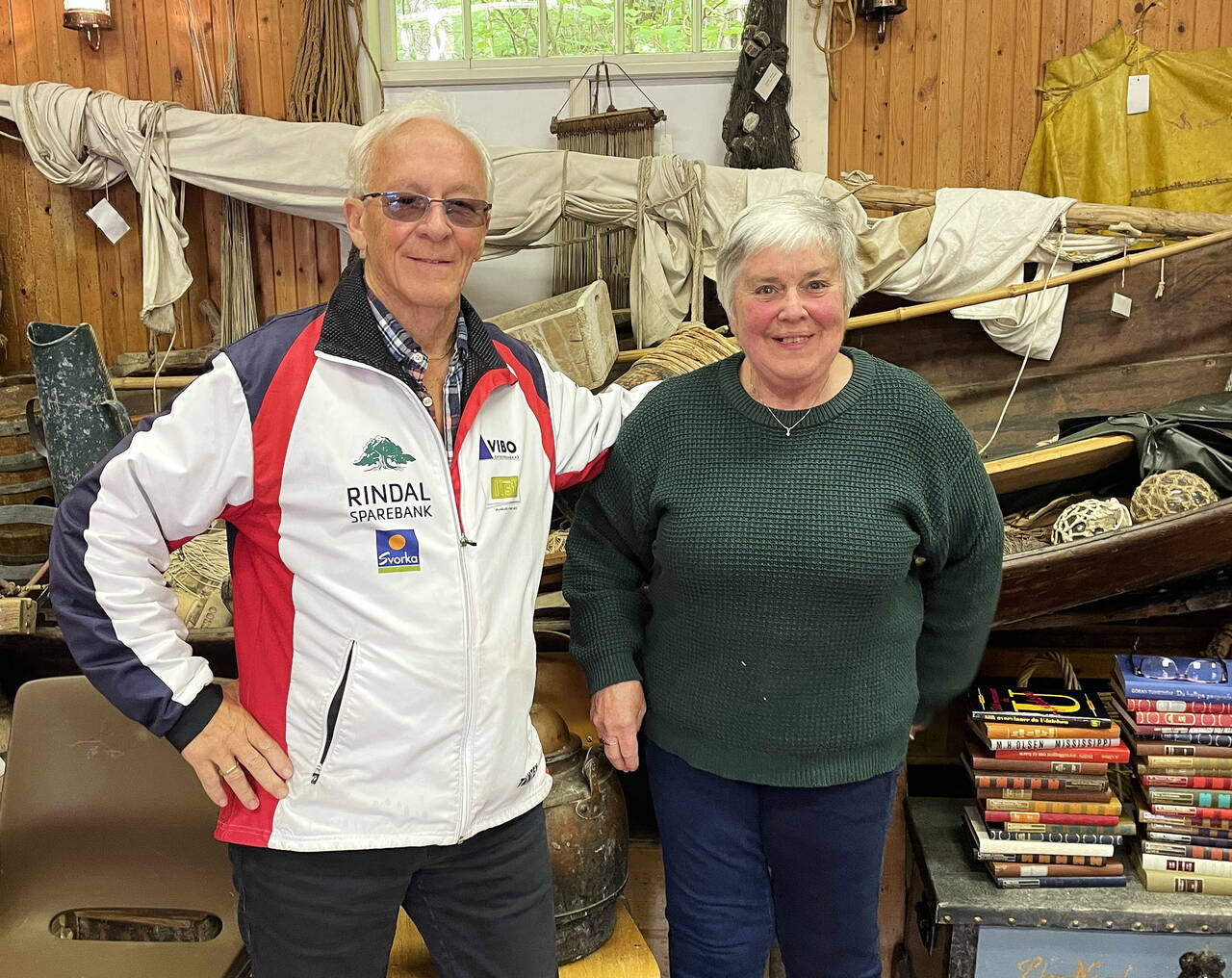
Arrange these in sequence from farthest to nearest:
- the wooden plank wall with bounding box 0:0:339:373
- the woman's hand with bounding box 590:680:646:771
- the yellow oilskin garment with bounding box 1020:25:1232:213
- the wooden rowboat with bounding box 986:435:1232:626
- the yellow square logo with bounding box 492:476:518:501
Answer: the wooden plank wall with bounding box 0:0:339:373 < the yellow oilskin garment with bounding box 1020:25:1232:213 < the wooden rowboat with bounding box 986:435:1232:626 < the woman's hand with bounding box 590:680:646:771 < the yellow square logo with bounding box 492:476:518:501

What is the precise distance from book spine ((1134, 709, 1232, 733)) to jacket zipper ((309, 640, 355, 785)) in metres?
1.62

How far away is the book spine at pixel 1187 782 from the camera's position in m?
2.14

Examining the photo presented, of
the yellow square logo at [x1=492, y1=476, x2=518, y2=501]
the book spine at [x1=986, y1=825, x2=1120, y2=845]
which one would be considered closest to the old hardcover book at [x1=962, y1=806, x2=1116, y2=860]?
the book spine at [x1=986, y1=825, x2=1120, y2=845]

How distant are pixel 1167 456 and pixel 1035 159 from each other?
2.10 metres

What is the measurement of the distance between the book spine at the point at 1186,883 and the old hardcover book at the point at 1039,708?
318 mm

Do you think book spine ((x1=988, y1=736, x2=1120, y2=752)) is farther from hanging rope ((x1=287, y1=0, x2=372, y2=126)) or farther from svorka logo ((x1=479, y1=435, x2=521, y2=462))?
hanging rope ((x1=287, y1=0, x2=372, y2=126))

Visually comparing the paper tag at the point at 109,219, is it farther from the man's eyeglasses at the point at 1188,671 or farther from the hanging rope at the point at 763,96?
the man's eyeglasses at the point at 1188,671

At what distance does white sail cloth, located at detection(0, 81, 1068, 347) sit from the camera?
10.9ft

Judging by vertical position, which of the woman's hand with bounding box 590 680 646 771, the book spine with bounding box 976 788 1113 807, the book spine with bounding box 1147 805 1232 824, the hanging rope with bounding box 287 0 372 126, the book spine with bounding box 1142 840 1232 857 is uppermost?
the hanging rope with bounding box 287 0 372 126

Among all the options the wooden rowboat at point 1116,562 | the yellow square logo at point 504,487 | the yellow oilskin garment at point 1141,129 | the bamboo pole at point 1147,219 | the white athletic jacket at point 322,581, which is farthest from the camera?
the yellow oilskin garment at point 1141,129

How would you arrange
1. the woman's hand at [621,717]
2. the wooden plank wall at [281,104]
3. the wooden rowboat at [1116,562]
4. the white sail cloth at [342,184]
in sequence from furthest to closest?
the wooden plank wall at [281,104] < the white sail cloth at [342,184] < the wooden rowboat at [1116,562] < the woman's hand at [621,717]

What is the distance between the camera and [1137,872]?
2.20 m

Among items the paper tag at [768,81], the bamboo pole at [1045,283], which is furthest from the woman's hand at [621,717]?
the paper tag at [768,81]

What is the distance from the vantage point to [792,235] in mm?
1445
